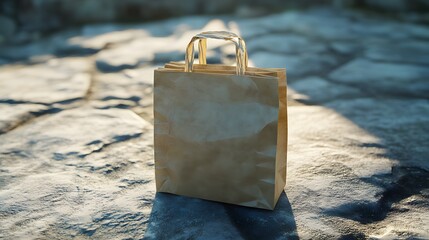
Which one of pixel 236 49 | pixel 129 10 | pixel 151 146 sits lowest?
pixel 151 146

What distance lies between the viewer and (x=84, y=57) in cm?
306

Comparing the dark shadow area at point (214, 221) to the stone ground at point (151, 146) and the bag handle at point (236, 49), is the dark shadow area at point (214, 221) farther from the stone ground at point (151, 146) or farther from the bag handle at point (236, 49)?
the bag handle at point (236, 49)

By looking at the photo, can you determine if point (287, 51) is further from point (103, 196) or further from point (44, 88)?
point (103, 196)

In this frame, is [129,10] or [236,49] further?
[129,10]

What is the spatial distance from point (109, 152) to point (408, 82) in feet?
5.29

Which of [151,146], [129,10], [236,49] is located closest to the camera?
[236,49]

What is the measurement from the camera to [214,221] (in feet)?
3.87

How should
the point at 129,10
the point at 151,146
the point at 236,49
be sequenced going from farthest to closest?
the point at 129,10 < the point at 151,146 < the point at 236,49

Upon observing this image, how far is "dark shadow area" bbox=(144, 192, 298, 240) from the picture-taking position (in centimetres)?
112

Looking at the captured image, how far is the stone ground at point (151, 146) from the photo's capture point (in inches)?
46.2

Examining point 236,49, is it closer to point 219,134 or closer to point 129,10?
point 219,134

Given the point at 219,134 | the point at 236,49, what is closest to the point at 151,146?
the point at 219,134

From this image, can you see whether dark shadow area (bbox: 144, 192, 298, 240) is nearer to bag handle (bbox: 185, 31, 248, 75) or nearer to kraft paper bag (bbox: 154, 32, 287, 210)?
kraft paper bag (bbox: 154, 32, 287, 210)

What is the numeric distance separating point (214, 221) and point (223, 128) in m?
0.24
